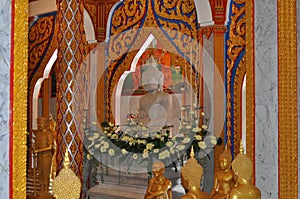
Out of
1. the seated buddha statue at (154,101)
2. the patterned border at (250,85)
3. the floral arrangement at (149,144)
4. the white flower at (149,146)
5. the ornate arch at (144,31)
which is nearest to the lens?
the patterned border at (250,85)

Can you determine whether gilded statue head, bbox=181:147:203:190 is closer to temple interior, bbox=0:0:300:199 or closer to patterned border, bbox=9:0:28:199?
temple interior, bbox=0:0:300:199

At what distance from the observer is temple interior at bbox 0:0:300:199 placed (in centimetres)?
241

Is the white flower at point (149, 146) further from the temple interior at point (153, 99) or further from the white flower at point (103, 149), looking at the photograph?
the white flower at point (103, 149)

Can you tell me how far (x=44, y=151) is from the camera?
6.64 meters

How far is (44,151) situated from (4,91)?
4.62 metres

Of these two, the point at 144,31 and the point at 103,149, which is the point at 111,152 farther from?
the point at 144,31

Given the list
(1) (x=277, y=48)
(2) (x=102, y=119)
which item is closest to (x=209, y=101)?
(2) (x=102, y=119)

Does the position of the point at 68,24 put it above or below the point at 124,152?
above

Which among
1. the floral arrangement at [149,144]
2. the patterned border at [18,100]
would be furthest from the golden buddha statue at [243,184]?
the floral arrangement at [149,144]

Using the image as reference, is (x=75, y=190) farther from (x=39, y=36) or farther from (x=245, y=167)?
(x=39, y=36)

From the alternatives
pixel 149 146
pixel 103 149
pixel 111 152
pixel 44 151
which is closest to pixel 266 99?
pixel 149 146

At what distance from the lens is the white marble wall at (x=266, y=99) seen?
3.88 metres

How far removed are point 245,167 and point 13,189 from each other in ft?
5.35

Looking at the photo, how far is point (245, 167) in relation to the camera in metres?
3.27
